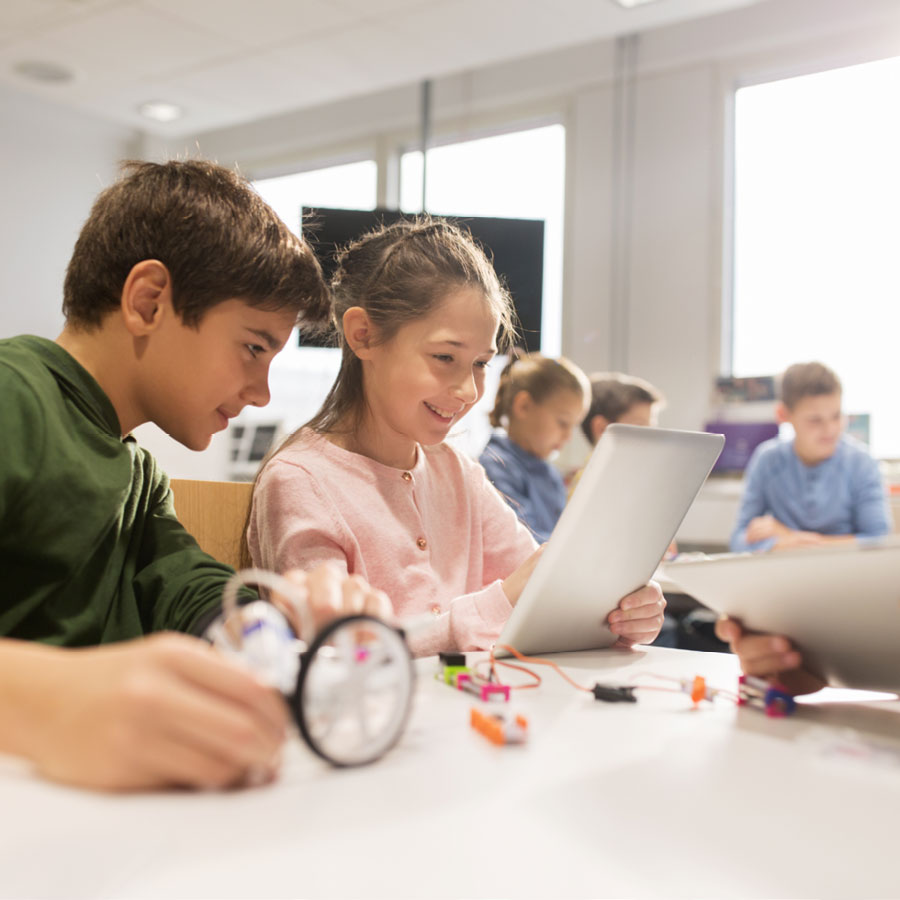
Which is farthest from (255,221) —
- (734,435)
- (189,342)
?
(734,435)

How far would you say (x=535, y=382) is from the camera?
2611 millimetres

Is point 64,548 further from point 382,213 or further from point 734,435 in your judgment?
point 734,435

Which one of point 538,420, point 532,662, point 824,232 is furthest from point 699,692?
point 824,232

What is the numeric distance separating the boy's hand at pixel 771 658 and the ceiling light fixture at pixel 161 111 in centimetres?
489

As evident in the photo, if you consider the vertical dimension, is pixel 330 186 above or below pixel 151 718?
above

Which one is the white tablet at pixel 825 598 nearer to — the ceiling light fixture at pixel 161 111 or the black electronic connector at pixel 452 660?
the black electronic connector at pixel 452 660

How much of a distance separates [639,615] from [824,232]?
3.49 metres

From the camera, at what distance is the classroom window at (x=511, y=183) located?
4500 millimetres

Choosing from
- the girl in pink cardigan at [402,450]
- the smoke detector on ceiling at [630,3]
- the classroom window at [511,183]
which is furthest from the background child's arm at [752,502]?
the girl in pink cardigan at [402,450]

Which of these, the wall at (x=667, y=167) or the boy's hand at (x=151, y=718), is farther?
the wall at (x=667, y=167)

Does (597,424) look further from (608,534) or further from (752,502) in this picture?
(608,534)

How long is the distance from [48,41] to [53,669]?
4429 millimetres

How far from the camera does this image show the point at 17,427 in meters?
0.73

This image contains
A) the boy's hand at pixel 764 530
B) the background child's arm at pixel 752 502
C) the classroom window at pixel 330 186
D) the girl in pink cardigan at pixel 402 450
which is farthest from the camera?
the classroom window at pixel 330 186
